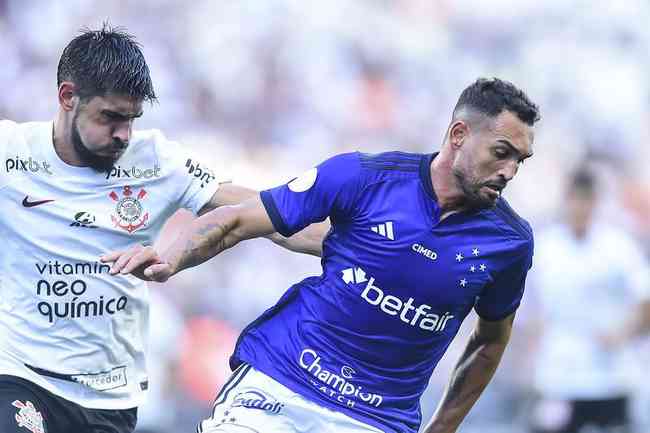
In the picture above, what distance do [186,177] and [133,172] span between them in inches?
9.5

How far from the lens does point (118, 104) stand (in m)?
5.07

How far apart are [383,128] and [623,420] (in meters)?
4.02

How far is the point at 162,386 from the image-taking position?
33.4ft

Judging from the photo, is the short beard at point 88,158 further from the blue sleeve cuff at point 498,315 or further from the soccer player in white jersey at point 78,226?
the blue sleeve cuff at point 498,315

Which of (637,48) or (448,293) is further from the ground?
(637,48)

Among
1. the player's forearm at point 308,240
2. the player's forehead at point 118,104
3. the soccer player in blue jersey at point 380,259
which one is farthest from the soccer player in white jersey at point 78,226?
the soccer player in blue jersey at point 380,259

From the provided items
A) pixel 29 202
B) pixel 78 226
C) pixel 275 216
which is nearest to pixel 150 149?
pixel 78 226

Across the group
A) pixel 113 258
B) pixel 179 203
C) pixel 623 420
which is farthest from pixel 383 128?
pixel 113 258

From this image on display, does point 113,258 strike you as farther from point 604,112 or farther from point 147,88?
point 604,112

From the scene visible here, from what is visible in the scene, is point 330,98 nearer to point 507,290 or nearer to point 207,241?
point 507,290

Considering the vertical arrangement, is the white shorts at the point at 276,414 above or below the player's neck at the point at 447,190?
below

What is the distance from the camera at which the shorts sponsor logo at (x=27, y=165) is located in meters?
5.16

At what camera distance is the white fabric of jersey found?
353 inches

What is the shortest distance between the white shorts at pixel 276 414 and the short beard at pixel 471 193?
98 centimetres
